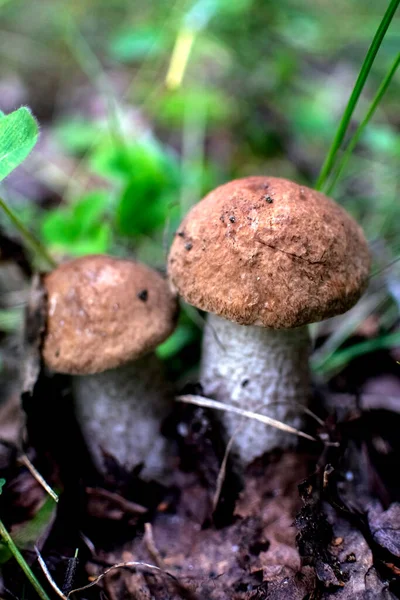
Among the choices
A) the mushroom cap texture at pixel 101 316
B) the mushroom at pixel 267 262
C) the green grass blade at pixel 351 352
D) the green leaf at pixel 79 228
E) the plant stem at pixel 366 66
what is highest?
the plant stem at pixel 366 66

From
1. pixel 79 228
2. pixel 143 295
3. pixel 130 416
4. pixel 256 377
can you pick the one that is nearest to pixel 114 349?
pixel 143 295

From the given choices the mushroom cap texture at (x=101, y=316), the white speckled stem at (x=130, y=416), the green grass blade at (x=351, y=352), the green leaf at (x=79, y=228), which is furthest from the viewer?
the green leaf at (x=79, y=228)

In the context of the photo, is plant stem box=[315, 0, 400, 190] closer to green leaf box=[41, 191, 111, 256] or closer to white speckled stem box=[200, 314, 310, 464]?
white speckled stem box=[200, 314, 310, 464]

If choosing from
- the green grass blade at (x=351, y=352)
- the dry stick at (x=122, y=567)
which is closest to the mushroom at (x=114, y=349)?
the dry stick at (x=122, y=567)

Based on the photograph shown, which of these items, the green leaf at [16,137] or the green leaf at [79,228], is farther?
the green leaf at [79,228]

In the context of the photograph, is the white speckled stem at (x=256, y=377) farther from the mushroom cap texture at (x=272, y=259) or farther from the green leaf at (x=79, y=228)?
the green leaf at (x=79, y=228)

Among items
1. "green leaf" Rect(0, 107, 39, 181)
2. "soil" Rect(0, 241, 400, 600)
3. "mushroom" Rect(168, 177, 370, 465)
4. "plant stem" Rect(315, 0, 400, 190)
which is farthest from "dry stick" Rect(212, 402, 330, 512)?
"green leaf" Rect(0, 107, 39, 181)

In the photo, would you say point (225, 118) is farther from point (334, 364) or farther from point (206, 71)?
point (334, 364)

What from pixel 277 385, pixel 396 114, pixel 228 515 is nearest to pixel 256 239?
pixel 277 385
